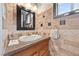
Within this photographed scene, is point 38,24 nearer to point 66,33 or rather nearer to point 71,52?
point 66,33

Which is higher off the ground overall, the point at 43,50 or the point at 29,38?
the point at 29,38

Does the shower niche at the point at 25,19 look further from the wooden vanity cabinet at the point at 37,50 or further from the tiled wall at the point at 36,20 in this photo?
the wooden vanity cabinet at the point at 37,50

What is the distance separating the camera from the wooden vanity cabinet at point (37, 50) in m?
1.82

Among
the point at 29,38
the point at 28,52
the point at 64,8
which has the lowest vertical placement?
the point at 28,52

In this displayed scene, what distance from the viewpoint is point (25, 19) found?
1851 mm

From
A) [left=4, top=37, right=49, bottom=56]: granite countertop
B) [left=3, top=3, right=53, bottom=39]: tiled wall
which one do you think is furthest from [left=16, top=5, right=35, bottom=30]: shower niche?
[left=4, top=37, right=49, bottom=56]: granite countertop

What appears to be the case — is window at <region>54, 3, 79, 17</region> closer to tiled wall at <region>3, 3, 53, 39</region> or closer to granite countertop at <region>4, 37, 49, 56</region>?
tiled wall at <region>3, 3, 53, 39</region>

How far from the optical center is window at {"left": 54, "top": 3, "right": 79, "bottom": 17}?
1817 mm

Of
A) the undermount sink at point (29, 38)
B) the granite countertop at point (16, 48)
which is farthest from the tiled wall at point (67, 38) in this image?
the granite countertop at point (16, 48)

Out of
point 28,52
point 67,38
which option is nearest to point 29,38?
point 28,52

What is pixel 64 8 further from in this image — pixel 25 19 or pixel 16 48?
pixel 16 48

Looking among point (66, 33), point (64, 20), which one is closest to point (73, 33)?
point (66, 33)

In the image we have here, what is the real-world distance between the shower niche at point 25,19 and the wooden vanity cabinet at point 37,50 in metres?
0.22

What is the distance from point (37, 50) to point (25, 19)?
0.42 m
